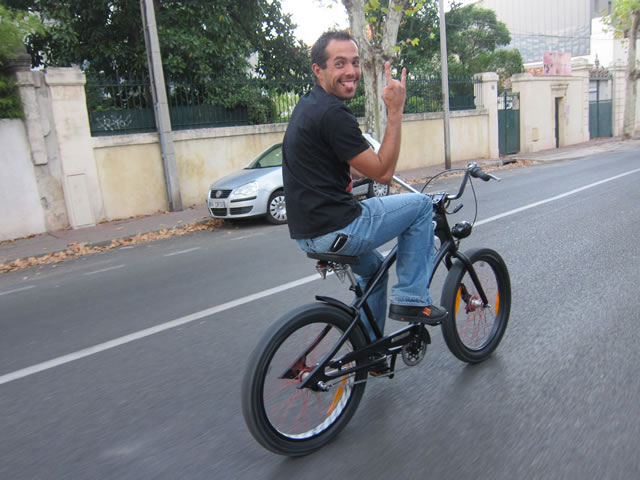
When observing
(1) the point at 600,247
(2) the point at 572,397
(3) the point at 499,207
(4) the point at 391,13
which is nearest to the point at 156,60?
(4) the point at 391,13

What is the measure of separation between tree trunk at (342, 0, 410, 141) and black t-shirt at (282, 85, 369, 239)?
1194cm

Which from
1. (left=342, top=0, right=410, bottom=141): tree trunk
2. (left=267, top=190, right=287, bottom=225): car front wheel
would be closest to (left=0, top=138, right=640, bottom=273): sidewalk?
(left=267, top=190, right=287, bottom=225): car front wheel

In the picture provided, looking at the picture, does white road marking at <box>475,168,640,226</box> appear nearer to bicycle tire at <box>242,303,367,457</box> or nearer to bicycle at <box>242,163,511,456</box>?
bicycle at <box>242,163,511,456</box>

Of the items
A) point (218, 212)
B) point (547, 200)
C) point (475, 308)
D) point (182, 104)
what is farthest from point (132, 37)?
point (475, 308)

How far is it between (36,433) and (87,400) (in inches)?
15.7

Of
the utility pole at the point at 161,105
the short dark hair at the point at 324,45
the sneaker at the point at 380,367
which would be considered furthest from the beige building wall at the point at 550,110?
the short dark hair at the point at 324,45

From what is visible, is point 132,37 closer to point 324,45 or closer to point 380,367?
point 324,45

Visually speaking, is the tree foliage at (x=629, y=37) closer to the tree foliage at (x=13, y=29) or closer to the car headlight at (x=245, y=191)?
the car headlight at (x=245, y=191)

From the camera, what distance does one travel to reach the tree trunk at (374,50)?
1394cm

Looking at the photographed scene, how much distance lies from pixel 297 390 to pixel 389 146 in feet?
4.08

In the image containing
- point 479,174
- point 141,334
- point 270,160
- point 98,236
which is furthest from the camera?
point 270,160

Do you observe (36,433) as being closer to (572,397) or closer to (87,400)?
(87,400)

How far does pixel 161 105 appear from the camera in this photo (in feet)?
38.3

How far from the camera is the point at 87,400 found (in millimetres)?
3445
